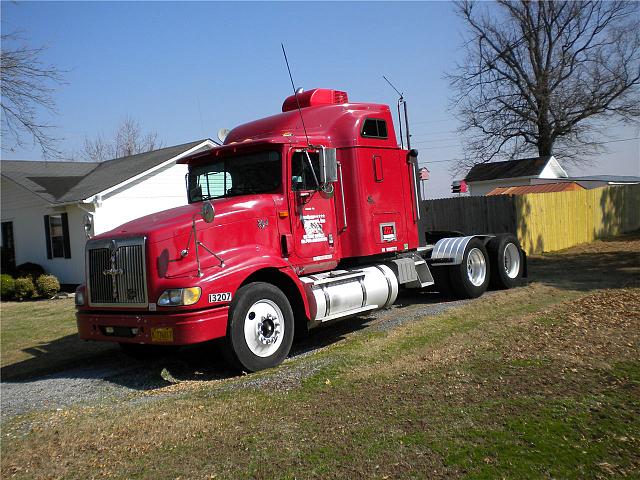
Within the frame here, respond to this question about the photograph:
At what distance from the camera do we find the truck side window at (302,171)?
327 inches

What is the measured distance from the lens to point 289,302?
8.00 m

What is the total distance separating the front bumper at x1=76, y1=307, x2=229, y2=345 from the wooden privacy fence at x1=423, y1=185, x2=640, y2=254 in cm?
1345

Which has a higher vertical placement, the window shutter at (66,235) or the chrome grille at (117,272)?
the window shutter at (66,235)

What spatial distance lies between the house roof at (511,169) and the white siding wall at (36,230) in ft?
99.5

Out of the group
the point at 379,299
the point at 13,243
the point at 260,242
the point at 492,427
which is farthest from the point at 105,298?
the point at 13,243

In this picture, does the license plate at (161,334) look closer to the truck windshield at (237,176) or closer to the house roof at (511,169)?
the truck windshield at (237,176)

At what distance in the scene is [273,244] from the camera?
26.2 feet

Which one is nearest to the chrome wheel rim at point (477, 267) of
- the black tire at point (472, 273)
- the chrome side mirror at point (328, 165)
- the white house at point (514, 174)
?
the black tire at point (472, 273)

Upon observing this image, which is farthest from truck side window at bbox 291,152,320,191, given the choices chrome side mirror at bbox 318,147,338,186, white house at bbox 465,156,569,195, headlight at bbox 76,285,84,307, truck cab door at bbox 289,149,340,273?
white house at bbox 465,156,569,195

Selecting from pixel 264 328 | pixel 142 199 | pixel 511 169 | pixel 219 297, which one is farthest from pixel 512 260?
pixel 511 169

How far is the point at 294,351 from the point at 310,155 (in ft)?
9.02

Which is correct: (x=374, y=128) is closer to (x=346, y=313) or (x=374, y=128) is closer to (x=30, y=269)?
(x=346, y=313)

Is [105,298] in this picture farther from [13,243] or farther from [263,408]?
[13,243]

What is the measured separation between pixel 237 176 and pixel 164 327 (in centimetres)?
257
